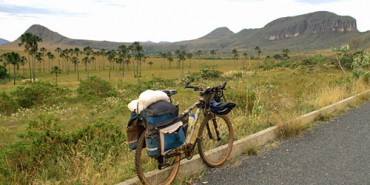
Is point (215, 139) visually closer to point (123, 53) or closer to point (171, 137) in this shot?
point (171, 137)

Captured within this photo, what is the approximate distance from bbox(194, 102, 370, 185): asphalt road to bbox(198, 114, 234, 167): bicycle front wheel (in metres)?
0.16

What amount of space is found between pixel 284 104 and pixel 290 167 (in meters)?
4.57

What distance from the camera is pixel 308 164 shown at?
16.6ft

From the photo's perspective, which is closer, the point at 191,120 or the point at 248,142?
the point at 191,120

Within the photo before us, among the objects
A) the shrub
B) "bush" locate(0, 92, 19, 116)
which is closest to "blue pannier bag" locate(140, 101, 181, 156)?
the shrub

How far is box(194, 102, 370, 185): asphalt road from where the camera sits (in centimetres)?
446

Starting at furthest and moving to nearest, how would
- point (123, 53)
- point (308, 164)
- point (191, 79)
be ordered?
point (123, 53)
point (191, 79)
point (308, 164)

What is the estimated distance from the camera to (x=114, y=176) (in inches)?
154

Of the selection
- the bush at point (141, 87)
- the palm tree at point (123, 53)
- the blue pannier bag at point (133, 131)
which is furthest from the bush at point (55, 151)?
the palm tree at point (123, 53)

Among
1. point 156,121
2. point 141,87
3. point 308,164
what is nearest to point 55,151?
point 156,121

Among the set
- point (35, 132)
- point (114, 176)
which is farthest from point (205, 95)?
point (35, 132)

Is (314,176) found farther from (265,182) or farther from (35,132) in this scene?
(35,132)

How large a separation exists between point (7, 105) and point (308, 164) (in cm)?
2004

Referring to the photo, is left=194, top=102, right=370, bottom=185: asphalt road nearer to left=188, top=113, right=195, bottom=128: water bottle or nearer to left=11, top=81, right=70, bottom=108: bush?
left=188, top=113, right=195, bottom=128: water bottle
